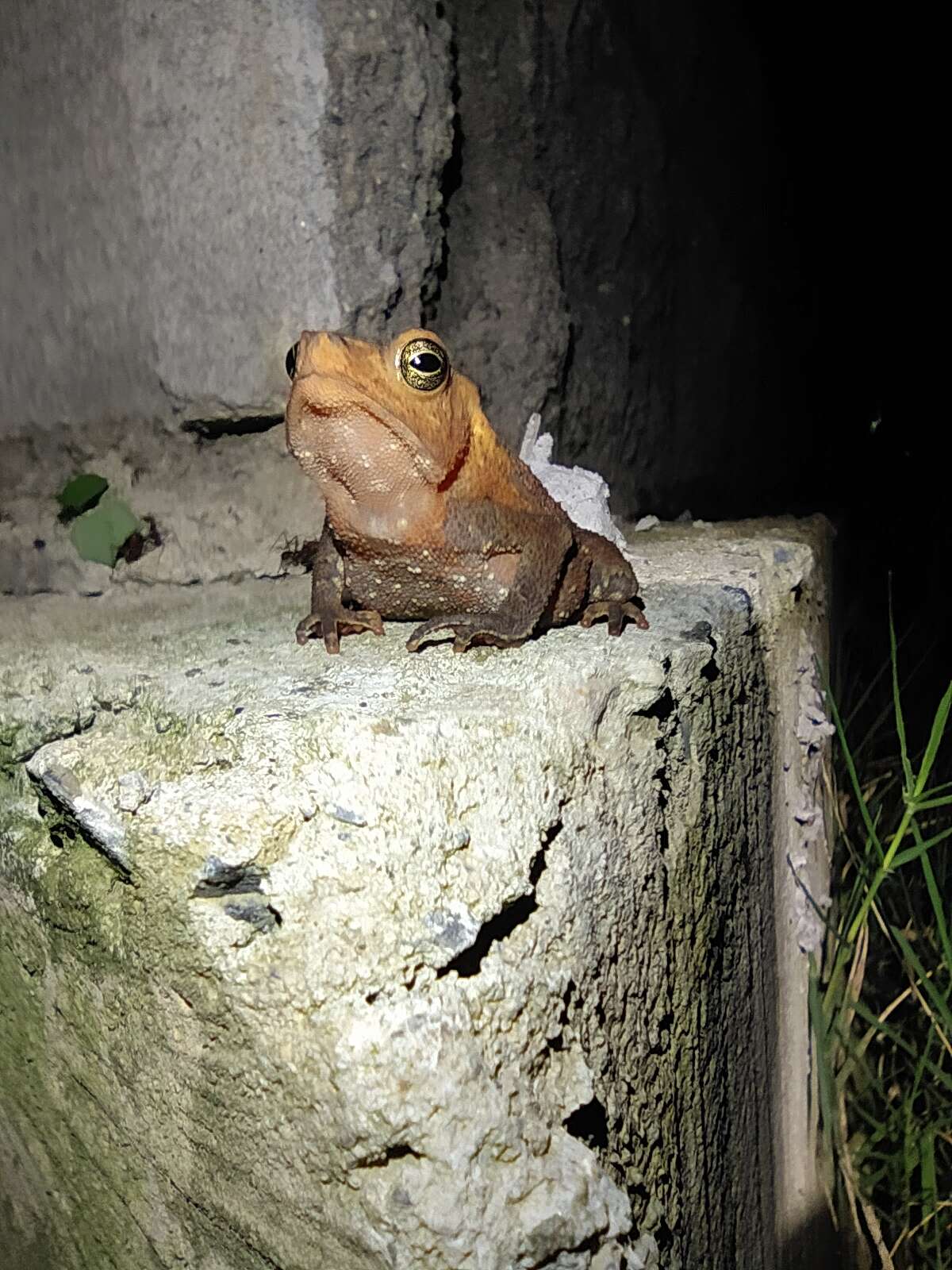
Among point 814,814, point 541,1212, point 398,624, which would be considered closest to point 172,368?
point 398,624

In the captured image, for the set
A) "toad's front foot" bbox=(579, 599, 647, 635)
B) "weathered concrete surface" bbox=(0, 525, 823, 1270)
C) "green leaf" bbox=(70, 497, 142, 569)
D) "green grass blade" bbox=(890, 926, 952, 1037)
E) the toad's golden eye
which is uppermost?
the toad's golden eye

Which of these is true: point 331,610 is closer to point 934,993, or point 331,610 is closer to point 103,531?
point 103,531

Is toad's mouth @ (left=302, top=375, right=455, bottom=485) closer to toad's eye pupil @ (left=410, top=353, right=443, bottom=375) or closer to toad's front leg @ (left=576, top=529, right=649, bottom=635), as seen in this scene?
toad's eye pupil @ (left=410, top=353, right=443, bottom=375)

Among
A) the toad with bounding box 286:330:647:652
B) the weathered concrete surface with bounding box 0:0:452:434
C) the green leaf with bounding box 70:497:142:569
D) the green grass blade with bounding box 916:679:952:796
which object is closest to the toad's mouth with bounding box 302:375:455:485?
the toad with bounding box 286:330:647:652

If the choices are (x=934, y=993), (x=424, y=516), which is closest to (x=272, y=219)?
(x=424, y=516)

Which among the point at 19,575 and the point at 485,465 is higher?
the point at 485,465

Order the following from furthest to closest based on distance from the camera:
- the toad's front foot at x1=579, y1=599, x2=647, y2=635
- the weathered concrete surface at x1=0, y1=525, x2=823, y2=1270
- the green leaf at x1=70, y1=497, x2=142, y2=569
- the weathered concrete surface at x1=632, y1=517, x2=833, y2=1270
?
1. the weathered concrete surface at x1=632, y1=517, x2=833, y2=1270
2. the green leaf at x1=70, y1=497, x2=142, y2=569
3. the toad's front foot at x1=579, y1=599, x2=647, y2=635
4. the weathered concrete surface at x1=0, y1=525, x2=823, y2=1270

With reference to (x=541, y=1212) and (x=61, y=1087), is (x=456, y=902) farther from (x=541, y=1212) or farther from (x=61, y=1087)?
(x=61, y=1087)
